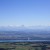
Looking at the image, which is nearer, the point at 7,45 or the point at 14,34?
the point at 7,45

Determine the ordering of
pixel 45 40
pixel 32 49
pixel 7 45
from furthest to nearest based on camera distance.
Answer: pixel 45 40 < pixel 7 45 < pixel 32 49

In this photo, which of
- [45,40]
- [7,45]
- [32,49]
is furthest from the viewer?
[45,40]

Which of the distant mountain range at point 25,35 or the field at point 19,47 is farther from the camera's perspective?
the distant mountain range at point 25,35

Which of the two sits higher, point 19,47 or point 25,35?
point 25,35

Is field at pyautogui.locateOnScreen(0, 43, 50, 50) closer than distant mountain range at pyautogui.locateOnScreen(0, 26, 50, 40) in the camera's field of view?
Yes

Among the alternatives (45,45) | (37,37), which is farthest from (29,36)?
(45,45)

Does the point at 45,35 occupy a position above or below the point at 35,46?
above

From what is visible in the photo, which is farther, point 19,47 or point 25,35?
point 25,35

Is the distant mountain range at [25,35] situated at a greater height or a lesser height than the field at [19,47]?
greater

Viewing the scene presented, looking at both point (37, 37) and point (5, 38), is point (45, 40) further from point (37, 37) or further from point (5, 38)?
point (5, 38)

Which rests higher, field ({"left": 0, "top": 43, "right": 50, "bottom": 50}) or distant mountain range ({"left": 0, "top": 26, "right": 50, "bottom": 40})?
distant mountain range ({"left": 0, "top": 26, "right": 50, "bottom": 40})
